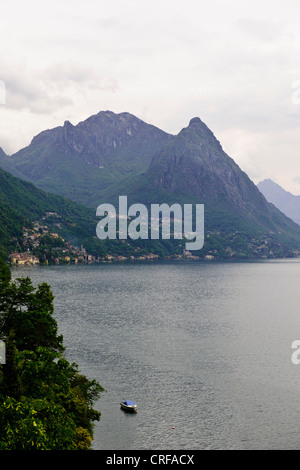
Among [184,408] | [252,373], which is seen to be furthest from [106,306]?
[184,408]

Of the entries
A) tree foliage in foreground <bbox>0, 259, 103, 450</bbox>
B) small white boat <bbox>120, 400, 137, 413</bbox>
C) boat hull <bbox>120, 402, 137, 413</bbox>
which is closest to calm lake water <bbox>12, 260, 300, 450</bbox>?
boat hull <bbox>120, 402, 137, 413</bbox>

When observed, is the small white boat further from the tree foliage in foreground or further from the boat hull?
the tree foliage in foreground

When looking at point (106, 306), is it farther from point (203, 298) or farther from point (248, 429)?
point (248, 429)

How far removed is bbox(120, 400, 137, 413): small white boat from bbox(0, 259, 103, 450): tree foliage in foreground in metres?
7.30

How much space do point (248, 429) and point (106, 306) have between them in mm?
94636

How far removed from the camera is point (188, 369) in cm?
8075

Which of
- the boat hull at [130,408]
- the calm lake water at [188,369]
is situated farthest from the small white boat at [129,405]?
the calm lake water at [188,369]

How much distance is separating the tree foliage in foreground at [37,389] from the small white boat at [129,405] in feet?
23.9

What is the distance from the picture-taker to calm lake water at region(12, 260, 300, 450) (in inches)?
2194

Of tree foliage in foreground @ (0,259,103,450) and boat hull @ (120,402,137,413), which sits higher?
tree foliage in foreground @ (0,259,103,450)

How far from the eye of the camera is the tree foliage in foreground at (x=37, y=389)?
2956cm

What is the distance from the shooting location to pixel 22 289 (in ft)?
205

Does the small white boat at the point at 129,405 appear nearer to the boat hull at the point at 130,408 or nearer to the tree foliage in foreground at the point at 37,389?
the boat hull at the point at 130,408

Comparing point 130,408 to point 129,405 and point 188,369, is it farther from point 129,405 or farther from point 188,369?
point 188,369
